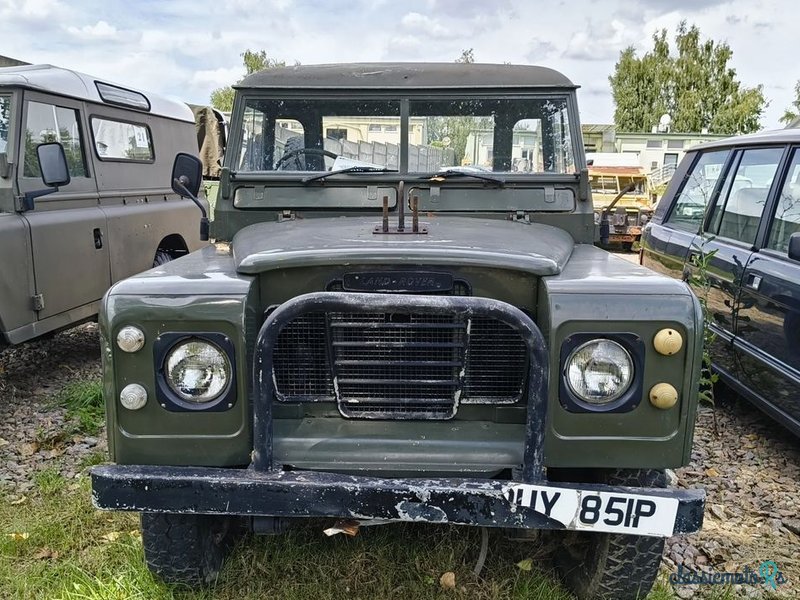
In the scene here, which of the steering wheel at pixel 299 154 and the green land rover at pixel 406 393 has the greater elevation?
the steering wheel at pixel 299 154

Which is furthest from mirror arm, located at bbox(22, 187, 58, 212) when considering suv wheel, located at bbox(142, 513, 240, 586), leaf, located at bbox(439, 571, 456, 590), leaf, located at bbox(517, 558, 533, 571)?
leaf, located at bbox(517, 558, 533, 571)

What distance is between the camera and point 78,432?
4469mm

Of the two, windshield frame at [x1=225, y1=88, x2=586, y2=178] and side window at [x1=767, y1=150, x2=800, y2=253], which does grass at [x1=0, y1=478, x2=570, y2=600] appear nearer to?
windshield frame at [x1=225, y1=88, x2=586, y2=178]

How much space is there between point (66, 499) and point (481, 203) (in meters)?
2.51

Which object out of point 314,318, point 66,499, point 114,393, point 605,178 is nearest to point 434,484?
point 314,318

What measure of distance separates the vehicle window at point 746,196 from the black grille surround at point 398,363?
8.68ft

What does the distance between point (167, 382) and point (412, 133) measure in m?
1.85

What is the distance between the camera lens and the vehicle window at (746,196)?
429cm

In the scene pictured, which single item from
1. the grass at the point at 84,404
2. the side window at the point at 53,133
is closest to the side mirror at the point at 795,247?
the grass at the point at 84,404

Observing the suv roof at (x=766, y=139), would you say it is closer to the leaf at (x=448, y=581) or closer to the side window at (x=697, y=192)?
the side window at (x=697, y=192)

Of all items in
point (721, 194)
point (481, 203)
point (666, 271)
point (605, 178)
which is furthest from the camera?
point (605, 178)

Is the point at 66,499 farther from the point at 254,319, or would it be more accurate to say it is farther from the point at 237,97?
the point at 237,97

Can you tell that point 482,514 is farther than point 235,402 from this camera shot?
No

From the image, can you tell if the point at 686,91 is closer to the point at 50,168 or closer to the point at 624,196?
the point at 624,196
